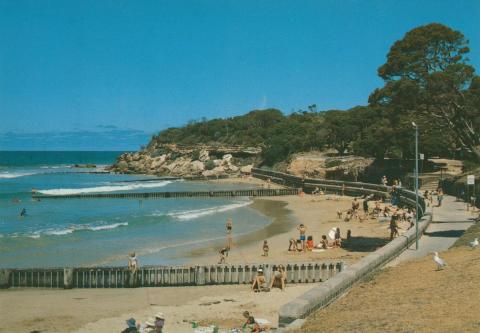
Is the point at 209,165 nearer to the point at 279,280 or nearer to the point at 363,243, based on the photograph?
the point at 363,243

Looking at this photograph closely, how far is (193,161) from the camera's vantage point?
126188mm

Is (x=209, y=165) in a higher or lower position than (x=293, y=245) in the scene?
higher

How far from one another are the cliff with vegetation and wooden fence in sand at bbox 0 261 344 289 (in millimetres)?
15874

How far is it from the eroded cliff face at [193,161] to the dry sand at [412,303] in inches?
3771

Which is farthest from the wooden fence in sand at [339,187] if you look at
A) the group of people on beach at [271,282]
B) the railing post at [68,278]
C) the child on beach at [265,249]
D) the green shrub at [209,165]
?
the green shrub at [209,165]

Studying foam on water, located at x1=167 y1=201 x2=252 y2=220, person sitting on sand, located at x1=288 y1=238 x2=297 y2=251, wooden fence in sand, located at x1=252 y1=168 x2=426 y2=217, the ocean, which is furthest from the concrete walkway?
foam on water, located at x1=167 y1=201 x2=252 y2=220

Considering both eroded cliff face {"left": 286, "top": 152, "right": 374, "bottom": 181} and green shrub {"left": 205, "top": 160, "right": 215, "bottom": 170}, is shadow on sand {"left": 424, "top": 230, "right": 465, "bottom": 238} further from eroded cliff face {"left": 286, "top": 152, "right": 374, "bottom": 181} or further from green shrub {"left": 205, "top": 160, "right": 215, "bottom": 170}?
green shrub {"left": 205, "top": 160, "right": 215, "bottom": 170}

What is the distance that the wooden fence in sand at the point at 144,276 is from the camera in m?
21.8

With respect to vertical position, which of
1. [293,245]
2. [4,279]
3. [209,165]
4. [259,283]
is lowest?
[4,279]

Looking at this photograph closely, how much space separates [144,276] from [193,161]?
10391cm

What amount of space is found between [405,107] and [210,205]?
1106 inches

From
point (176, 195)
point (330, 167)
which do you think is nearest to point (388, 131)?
point (330, 167)

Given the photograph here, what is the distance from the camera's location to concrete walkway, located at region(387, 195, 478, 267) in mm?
20875

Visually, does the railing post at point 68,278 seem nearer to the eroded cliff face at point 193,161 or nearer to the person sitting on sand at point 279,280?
the person sitting on sand at point 279,280
